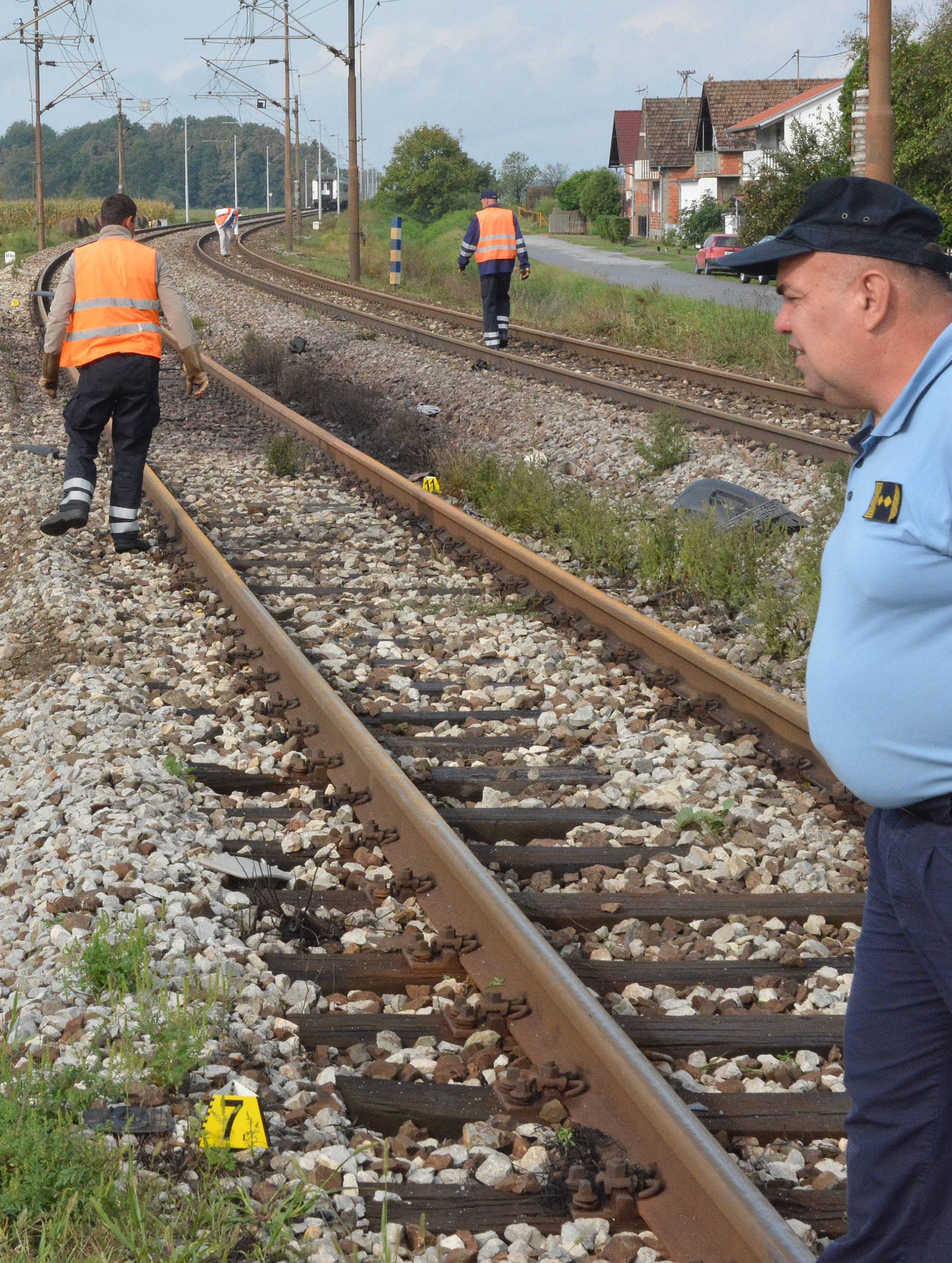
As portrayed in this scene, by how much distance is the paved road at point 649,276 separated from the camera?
3017 centimetres

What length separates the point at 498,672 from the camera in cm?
681

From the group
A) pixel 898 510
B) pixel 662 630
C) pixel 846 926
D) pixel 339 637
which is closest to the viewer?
pixel 898 510

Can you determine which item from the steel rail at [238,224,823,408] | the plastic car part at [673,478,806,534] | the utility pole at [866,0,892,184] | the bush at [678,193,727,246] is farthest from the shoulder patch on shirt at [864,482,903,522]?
the bush at [678,193,727,246]

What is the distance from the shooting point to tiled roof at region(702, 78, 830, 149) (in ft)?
251

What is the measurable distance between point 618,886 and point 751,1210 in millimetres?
1913

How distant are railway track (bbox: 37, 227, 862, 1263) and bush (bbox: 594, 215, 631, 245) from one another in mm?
66700

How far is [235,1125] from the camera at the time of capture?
3176 millimetres

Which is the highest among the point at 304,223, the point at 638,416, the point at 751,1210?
the point at 304,223

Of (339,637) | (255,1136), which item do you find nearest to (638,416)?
(339,637)

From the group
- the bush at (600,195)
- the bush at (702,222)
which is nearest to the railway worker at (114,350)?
the bush at (702,222)

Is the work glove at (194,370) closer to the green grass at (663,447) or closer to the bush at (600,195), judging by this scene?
the green grass at (663,447)

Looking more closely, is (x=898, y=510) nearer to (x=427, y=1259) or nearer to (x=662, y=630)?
(x=427, y=1259)

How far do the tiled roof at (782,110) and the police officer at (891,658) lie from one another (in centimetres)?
6631

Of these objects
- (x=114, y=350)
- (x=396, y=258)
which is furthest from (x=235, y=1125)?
(x=396, y=258)
